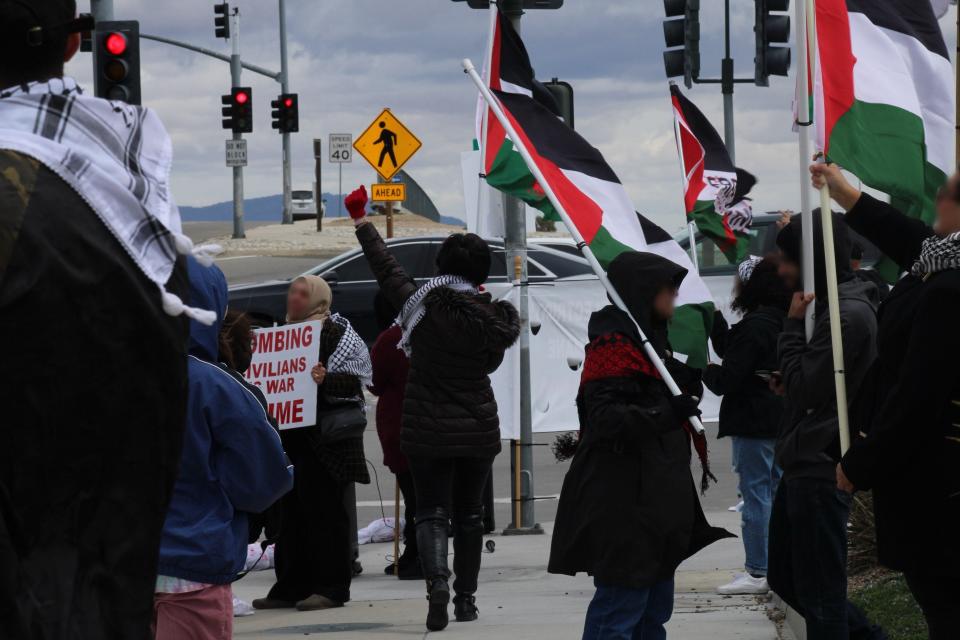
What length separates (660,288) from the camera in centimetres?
580

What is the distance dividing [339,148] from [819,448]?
24.8 m

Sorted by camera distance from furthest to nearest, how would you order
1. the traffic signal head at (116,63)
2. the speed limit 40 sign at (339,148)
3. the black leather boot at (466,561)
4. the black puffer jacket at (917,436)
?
1. the speed limit 40 sign at (339,148)
2. the traffic signal head at (116,63)
3. the black leather boot at (466,561)
4. the black puffer jacket at (917,436)

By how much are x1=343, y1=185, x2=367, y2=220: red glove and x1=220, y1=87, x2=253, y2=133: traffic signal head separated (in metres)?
26.7

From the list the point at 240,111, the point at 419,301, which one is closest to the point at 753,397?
the point at 419,301

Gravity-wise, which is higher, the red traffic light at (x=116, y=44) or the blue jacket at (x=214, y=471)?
the red traffic light at (x=116, y=44)

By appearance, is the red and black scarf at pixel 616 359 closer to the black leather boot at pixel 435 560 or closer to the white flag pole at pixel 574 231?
the white flag pole at pixel 574 231

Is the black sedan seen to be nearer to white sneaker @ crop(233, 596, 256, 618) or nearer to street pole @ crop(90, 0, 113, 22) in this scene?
street pole @ crop(90, 0, 113, 22)

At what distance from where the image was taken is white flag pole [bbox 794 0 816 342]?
5.68 m

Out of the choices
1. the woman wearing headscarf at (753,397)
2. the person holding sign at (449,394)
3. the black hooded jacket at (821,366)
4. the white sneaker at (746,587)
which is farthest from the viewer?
the white sneaker at (746,587)

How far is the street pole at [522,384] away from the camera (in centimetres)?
1094

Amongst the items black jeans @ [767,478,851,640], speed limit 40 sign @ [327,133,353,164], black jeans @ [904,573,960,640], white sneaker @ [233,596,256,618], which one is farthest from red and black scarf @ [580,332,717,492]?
speed limit 40 sign @ [327,133,353,164]

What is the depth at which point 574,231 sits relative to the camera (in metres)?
6.84

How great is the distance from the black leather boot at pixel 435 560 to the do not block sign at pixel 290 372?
3.22ft

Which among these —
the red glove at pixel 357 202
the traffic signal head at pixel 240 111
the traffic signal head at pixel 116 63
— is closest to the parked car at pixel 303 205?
the traffic signal head at pixel 240 111
